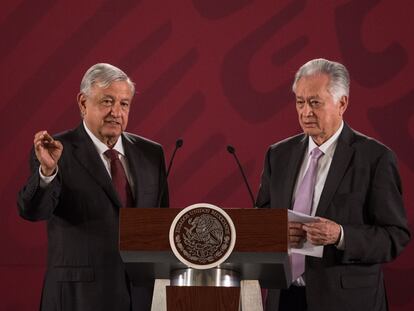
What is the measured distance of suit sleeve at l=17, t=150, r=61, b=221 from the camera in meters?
3.06

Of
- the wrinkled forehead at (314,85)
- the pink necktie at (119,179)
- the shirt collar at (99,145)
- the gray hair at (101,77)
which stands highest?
the gray hair at (101,77)

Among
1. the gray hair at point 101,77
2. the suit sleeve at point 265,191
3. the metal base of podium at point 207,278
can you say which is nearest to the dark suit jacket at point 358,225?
the suit sleeve at point 265,191

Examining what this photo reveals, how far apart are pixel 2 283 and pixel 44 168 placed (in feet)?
5.66

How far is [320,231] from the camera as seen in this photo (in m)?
2.92

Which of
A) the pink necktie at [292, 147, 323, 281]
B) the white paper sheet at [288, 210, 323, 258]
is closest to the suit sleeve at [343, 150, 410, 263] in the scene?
the white paper sheet at [288, 210, 323, 258]

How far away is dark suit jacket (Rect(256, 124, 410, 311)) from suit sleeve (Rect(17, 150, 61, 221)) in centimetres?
87

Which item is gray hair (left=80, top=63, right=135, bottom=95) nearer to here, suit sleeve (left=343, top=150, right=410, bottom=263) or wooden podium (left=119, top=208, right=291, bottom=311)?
wooden podium (left=119, top=208, right=291, bottom=311)

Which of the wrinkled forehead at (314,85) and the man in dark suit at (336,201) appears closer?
the man in dark suit at (336,201)

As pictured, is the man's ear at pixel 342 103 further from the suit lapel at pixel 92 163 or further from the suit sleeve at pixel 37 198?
the suit sleeve at pixel 37 198

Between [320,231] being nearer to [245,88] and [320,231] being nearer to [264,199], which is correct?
[264,199]

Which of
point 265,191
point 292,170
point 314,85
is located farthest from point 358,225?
point 314,85

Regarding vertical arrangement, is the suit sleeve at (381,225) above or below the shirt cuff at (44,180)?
below

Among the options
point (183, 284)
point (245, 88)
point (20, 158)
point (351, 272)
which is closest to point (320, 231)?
point (351, 272)

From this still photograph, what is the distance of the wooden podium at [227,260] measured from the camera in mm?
2586
